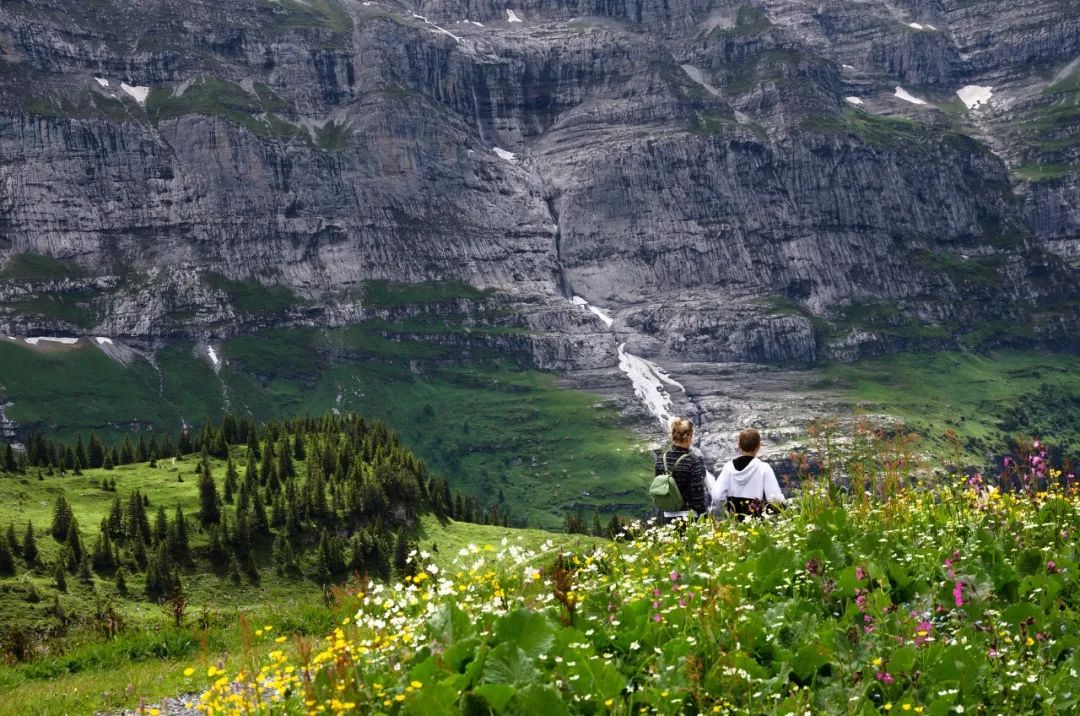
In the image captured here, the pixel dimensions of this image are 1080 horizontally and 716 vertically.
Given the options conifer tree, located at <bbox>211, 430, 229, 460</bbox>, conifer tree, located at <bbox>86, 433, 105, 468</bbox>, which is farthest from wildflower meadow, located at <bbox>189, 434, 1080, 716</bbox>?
conifer tree, located at <bbox>86, 433, 105, 468</bbox>

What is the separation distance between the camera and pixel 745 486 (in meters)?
20.5

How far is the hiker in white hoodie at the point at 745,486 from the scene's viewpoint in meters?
20.0

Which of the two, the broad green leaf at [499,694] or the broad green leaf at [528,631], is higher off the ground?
the broad green leaf at [528,631]

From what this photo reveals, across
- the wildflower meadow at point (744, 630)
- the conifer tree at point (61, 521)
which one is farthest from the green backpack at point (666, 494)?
the conifer tree at point (61, 521)

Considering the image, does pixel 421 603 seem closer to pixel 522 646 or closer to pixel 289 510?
pixel 522 646

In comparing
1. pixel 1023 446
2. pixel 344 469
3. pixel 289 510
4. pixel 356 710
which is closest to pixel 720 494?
pixel 1023 446

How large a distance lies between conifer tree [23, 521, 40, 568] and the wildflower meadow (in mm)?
46265

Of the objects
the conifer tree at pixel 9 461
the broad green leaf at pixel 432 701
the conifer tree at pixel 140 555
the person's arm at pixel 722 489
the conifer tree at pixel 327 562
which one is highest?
the broad green leaf at pixel 432 701

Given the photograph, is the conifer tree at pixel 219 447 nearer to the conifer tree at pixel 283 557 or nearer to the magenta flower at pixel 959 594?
the conifer tree at pixel 283 557

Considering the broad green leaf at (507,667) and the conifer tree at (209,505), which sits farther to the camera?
the conifer tree at (209,505)

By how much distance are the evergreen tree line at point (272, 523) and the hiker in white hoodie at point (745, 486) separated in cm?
3789

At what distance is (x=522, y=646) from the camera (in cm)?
1116

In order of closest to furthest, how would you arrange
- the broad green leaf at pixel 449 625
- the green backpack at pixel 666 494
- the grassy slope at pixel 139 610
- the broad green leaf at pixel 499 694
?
the broad green leaf at pixel 499 694 < the broad green leaf at pixel 449 625 < the green backpack at pixel 666 494 < the grassy slope at pixel 139 610

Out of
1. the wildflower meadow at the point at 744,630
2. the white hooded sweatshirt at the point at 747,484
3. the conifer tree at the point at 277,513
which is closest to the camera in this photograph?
the wildflower meadow at the point at 744,630
